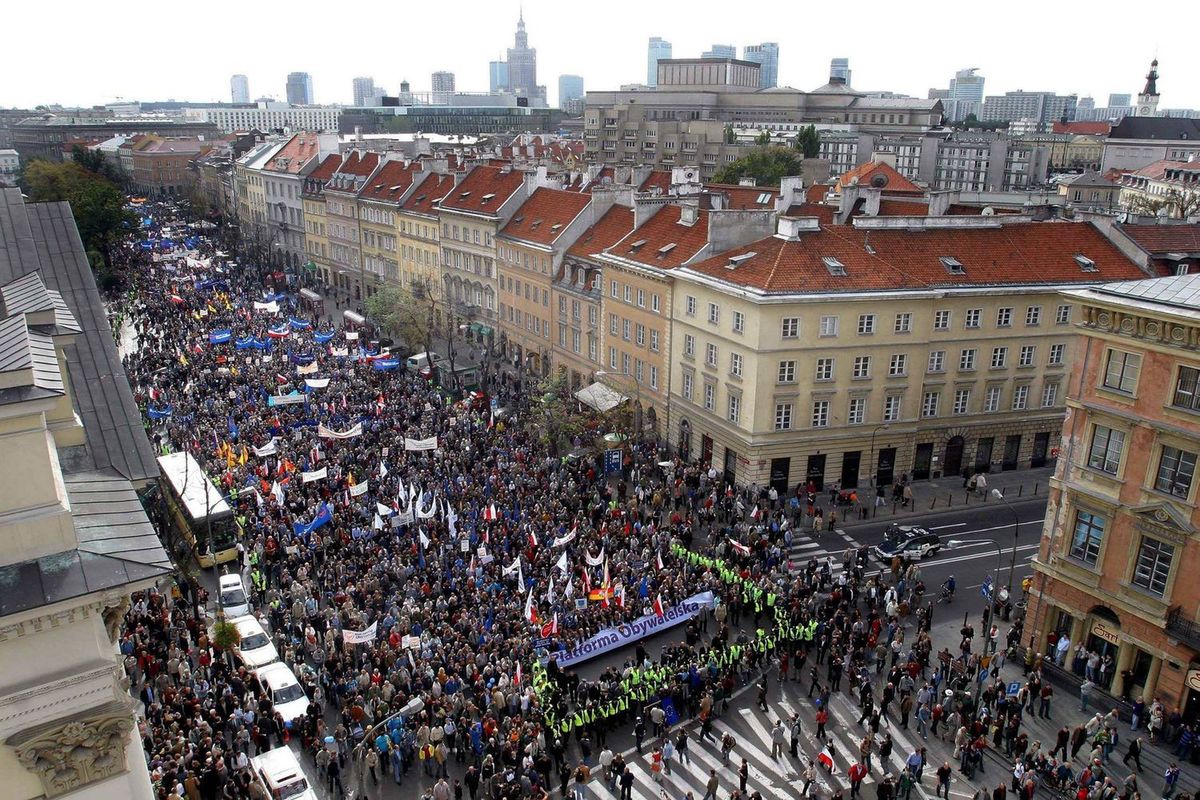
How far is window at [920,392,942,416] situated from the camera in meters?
50.2

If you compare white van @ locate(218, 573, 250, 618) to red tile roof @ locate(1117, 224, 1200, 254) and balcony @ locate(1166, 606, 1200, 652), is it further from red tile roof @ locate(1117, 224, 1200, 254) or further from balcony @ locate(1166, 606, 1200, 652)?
red tile roof @ locate(1117, 224, 1200, 254)

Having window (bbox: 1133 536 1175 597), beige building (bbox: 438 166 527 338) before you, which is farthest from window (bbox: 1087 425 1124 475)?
beige building (bbox: 438 166 527 338)

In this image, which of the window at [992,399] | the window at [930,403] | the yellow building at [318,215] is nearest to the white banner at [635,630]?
the window at [930,403]

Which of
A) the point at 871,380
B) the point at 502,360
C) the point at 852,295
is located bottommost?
the point at 502,360

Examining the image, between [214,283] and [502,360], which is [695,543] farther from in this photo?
[214,283]

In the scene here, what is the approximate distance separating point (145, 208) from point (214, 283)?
8696 centimetres

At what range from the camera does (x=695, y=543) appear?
4303 centimetres

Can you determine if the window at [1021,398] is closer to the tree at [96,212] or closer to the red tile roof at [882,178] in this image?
the red tile roof at [882,178]

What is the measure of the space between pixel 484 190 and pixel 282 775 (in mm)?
62809

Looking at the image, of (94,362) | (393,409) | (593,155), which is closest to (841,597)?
(94,362)

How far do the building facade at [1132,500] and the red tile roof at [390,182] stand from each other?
72.6 m

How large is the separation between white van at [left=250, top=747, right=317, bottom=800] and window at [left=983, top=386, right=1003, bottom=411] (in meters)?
39.8

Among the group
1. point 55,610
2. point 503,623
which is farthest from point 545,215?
point 55,610

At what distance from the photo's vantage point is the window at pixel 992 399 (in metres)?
51.2
